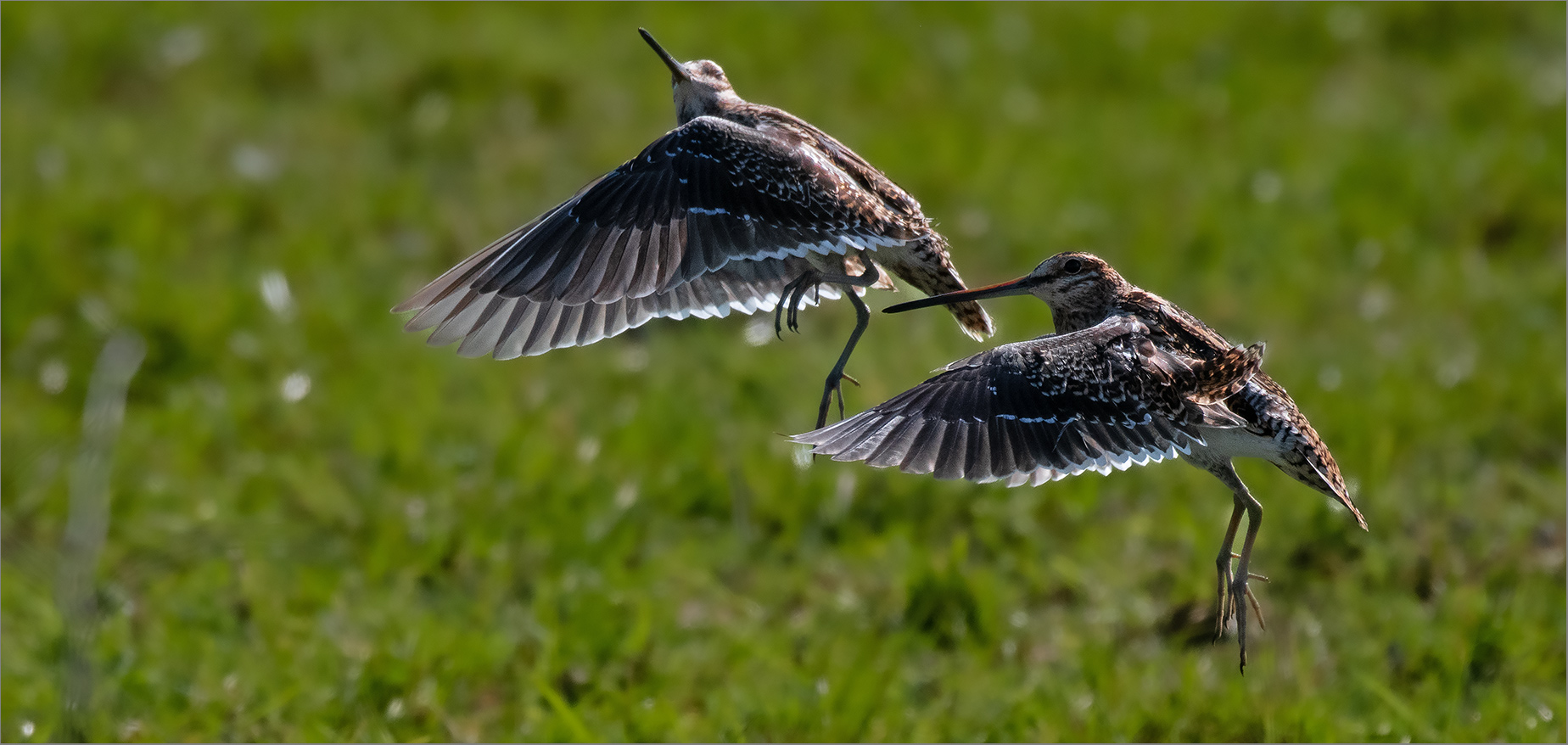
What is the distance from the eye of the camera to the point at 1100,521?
6766mm

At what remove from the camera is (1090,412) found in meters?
3.34

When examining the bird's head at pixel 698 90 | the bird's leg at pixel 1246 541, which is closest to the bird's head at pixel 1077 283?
the bird's leg at pixel 1246 541

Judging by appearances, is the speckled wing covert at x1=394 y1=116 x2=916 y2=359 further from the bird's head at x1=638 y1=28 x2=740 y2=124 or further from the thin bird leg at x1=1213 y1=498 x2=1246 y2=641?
the thin bird leg at x1=1213 y1=498 x2=1246 y2=641

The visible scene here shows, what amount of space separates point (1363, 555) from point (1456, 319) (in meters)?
2.37

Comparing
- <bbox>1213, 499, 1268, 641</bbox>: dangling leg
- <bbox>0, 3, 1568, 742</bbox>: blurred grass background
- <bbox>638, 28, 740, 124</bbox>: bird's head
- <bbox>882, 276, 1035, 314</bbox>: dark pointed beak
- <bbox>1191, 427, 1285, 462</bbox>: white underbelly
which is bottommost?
<bbox>0, 3, 1568, 742</bbox>: blurred grass background

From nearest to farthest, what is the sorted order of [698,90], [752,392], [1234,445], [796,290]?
[1234,445] → [796,290] → [698,90] → [752,392]

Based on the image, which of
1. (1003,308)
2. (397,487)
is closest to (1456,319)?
(1003,308)

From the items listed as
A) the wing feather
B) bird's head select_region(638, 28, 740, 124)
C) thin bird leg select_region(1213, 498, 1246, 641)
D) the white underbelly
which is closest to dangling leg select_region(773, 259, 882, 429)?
the wing feather

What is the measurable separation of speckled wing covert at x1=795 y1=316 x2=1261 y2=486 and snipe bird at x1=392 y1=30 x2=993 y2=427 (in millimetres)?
183

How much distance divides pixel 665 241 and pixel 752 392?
403 cm

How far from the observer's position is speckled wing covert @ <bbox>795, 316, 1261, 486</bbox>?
10.6ft

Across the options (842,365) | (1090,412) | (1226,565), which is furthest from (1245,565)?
(842,365)

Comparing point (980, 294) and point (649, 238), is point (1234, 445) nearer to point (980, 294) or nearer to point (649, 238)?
point (980, 294)

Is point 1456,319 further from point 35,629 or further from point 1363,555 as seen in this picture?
point 35,629
